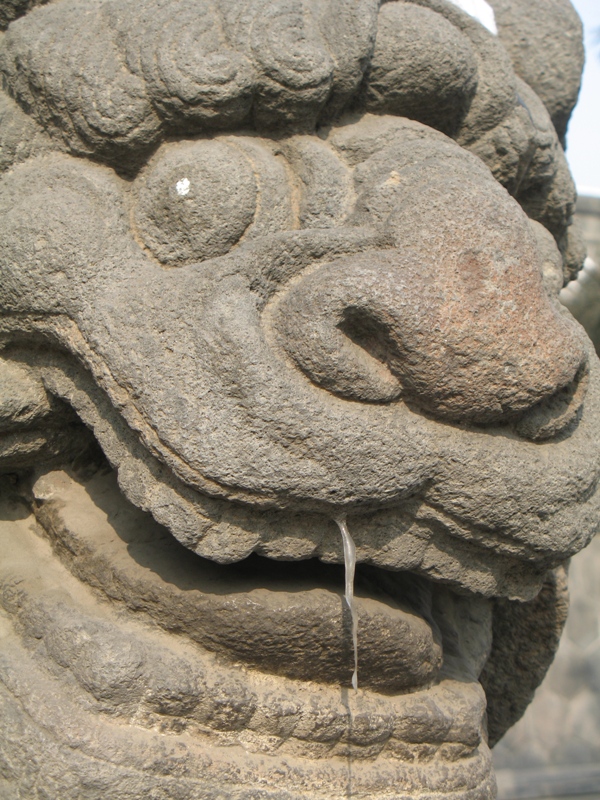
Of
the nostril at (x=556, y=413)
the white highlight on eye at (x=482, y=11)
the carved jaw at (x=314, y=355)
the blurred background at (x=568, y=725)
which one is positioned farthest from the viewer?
the blurred background at (x=568, y=725)

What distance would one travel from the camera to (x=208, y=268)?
3.52ft

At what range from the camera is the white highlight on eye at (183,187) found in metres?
1.13

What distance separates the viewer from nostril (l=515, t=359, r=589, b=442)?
3.64ft

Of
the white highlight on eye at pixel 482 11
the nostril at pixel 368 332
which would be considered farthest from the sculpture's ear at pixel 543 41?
the nostril at pixel 368 332

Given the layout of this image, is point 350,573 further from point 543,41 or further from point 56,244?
point 543,41

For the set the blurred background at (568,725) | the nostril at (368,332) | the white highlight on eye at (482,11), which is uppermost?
the white highlight on eye at (482,11)

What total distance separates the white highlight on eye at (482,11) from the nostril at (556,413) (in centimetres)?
76

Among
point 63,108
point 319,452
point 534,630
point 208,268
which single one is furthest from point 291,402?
point 534,630

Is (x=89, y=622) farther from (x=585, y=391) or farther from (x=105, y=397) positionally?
(x=585, y=391)

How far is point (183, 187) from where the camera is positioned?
1.13m

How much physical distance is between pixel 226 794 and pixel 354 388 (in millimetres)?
512

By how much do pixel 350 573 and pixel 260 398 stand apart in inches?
10.2

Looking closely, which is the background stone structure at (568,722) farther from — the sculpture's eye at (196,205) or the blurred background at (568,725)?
the sculpture's eye at (196,205)

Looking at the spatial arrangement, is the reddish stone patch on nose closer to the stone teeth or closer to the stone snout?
the stone snout
